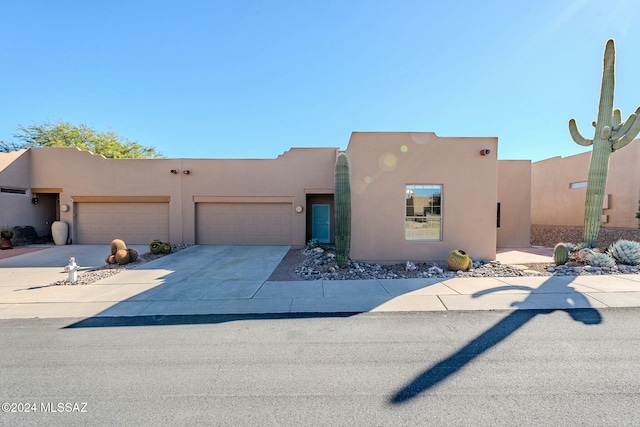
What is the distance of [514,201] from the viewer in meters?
12.5

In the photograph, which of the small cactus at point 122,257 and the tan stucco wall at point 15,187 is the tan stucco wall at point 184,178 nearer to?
the tan stucco wall at point 15,187

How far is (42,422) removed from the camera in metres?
2.35

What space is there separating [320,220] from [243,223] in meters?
3.96

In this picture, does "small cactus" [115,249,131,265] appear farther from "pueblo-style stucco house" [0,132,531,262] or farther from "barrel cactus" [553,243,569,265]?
"barrel cactus" [553,243,569,265]

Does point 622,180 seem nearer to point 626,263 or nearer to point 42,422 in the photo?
point 626,263

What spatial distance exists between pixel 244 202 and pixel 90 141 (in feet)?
61.6

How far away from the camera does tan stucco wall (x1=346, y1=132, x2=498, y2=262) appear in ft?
29.2

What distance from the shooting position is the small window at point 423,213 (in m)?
9.01

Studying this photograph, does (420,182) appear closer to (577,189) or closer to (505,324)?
(505,324)

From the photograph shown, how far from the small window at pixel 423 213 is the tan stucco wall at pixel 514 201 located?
5641mm

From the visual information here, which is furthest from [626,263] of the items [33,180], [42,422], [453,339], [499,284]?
[33,180]

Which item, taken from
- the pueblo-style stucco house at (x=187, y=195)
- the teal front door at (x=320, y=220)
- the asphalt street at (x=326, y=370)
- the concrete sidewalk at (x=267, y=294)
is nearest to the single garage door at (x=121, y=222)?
the pueblo-style stucco house at (x=187, y=195)

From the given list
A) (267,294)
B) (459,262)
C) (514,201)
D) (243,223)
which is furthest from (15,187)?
(514,201)

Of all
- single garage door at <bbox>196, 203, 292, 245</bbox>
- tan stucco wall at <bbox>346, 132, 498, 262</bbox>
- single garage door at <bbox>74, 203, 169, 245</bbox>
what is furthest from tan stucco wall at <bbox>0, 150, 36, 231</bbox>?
tan stucco wall at <bbox>346, 132, 498, 262</bbox>
